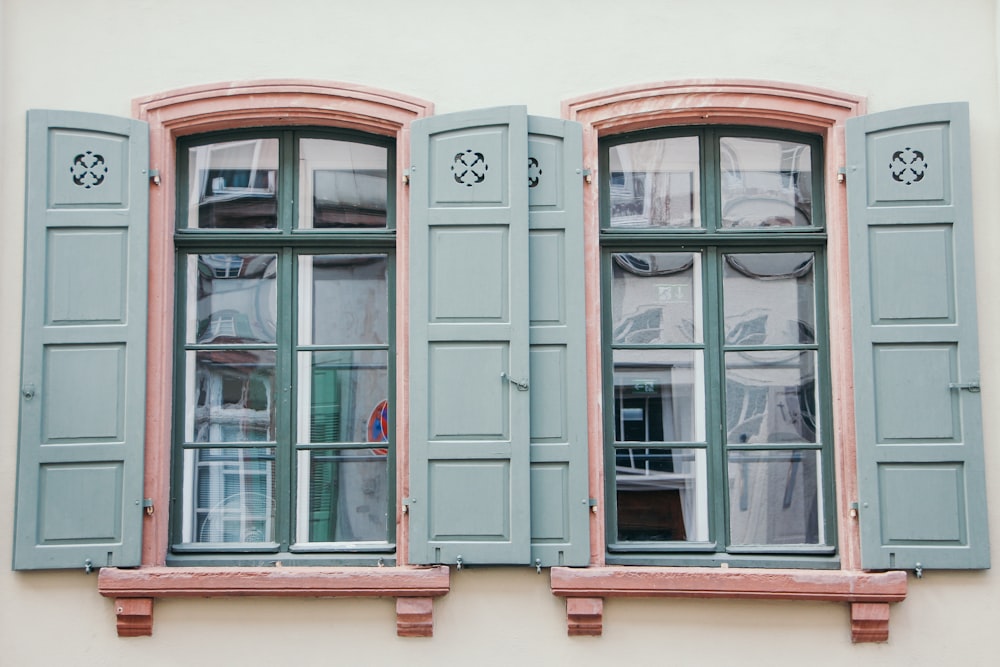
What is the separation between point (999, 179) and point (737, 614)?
7.35 feet

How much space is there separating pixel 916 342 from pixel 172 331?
3288 mm

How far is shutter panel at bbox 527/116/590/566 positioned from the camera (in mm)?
5070

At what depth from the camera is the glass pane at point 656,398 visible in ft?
17.7

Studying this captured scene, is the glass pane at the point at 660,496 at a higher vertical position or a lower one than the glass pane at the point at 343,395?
lower

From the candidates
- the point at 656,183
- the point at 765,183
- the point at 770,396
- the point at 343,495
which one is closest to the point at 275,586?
the point at 343,495

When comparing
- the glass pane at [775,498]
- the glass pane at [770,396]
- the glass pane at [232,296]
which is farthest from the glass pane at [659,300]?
the glass pane at [232,296]

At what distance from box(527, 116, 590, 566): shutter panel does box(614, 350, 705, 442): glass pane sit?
35cm

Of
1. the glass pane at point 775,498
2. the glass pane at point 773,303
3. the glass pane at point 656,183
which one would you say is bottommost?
the glass pane at point 775,498

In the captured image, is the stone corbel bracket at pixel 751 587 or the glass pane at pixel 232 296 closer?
the stone corbel bracket at pixel 751 587

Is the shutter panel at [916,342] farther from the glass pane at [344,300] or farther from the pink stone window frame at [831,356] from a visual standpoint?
the glass pane at [344,300]

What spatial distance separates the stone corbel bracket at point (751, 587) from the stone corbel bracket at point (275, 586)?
576 mm

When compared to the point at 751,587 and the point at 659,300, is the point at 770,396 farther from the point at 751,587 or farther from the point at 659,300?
the point at 751,587

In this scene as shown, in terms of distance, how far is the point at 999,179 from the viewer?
5227mm

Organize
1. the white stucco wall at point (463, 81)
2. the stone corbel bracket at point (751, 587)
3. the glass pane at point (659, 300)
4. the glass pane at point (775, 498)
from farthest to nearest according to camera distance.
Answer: the glass pane at point (659, 300) → the glass pane at point (775, 498) → the white stucco wall at point (463, 81) → the stone corbel bracket at point (751, 587)
